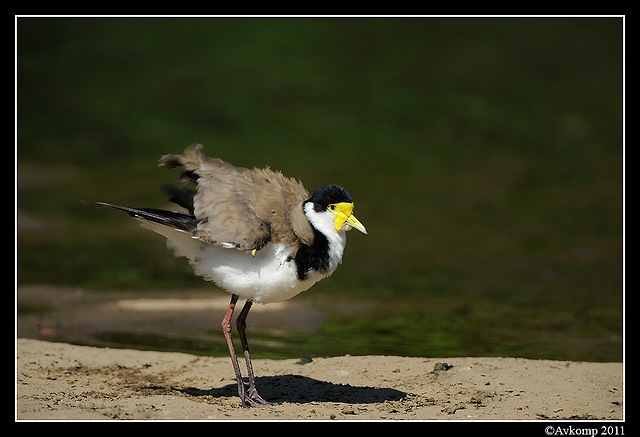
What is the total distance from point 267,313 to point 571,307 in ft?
13.4

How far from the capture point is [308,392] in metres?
6.82

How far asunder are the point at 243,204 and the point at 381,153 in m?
13.7

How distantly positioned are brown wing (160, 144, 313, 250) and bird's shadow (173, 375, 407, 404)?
1.37 m

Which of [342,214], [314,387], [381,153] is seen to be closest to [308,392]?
[314,387]

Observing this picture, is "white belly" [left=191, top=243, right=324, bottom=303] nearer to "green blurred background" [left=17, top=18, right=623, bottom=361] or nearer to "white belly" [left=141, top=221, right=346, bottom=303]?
"white belly" [left=141, top=221, right=346, bottom=303]

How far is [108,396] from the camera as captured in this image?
21.2 ft

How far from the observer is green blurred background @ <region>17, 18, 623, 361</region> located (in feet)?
35.4

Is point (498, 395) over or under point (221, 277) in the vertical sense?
under

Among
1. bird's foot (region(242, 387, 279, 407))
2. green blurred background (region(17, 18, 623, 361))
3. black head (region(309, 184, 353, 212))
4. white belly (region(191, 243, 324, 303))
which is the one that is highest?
green blurred background (region(17, 18, 623, 361))

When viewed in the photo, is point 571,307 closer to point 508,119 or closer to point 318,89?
point 508,119

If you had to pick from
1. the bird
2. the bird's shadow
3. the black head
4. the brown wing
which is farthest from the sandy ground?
the black head

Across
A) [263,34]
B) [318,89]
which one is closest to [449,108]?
[318,89]

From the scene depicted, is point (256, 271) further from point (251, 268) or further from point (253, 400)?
point (253, 400)

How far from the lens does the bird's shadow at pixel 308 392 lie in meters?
6.63
